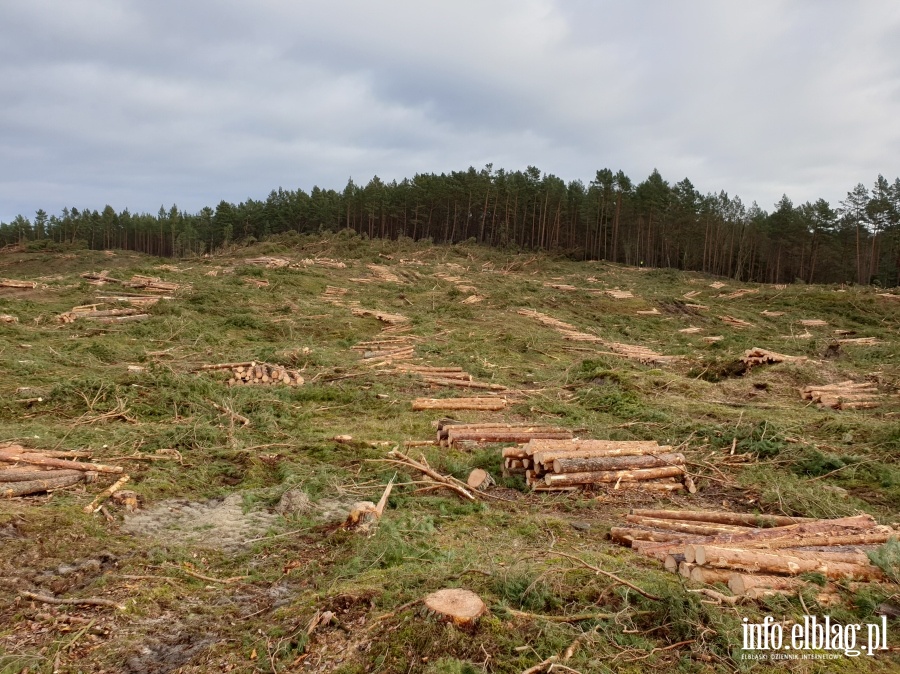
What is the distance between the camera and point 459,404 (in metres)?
12.4

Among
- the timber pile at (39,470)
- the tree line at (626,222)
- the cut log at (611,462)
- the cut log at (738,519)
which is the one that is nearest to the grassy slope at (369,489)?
the timber pile at (39,470)

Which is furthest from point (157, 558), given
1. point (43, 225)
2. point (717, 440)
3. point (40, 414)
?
point (43, 225)

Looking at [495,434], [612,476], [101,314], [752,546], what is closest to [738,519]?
[752,546]

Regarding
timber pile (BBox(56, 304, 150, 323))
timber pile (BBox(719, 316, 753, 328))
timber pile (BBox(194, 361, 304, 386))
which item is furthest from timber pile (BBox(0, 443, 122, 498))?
timber pile (BBox(719, 316, 753, 328))

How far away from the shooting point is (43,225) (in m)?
107

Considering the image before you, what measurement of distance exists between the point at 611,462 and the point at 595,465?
0.89ft

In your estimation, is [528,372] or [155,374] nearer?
[155,374]

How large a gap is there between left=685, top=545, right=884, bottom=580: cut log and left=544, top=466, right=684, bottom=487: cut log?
124 inches

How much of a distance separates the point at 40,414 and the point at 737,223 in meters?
66.2

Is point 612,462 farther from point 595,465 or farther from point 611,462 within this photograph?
point 595,465

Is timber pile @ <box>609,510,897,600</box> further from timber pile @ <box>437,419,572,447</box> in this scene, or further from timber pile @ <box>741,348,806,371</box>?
timber pile @ <box>741,348,806,371</box>

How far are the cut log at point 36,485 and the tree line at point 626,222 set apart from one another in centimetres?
5479

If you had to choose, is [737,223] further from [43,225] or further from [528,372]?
[43,225]

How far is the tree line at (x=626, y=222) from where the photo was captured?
5275 cm
